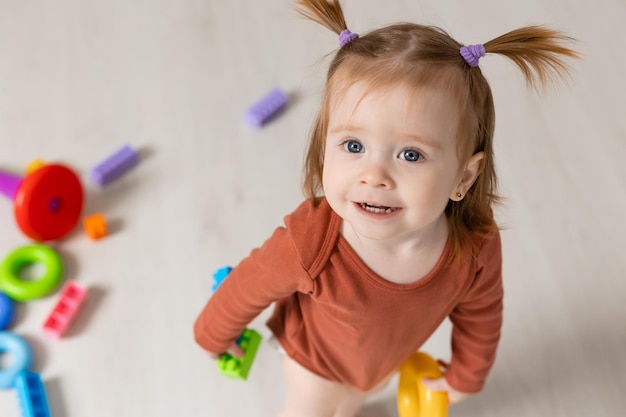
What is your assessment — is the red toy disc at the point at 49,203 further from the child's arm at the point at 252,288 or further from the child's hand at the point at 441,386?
the child's hand at the point at 441,386

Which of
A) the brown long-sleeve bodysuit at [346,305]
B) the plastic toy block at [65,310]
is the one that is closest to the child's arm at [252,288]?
the brown long-sleeve bodysuit at [346,305]

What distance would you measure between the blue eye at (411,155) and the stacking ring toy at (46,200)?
2.08ft

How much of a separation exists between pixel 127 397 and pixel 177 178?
359 mm

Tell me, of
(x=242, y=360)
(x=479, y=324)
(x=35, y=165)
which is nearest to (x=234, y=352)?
(x=242, y=360)

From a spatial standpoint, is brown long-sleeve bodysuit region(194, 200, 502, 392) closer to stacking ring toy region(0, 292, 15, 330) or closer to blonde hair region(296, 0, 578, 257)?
blonde hair region(296, 0, 578, 257)

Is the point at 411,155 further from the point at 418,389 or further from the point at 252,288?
the point at 418,389

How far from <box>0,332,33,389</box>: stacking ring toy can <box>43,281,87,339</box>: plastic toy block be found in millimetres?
37

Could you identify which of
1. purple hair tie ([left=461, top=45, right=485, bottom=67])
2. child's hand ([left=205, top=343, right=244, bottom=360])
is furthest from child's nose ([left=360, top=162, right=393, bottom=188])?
child's hand ([left=205, top=343, right=244, bottom=360])

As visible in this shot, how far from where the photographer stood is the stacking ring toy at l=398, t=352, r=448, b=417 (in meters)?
0.75

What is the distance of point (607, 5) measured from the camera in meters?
1.34

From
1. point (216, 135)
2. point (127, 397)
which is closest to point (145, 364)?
point (127, 397)

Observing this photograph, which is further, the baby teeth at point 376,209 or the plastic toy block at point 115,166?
the plastic toy block at point 115,166

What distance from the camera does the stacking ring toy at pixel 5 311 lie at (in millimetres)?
918

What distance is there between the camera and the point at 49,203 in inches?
38.4
